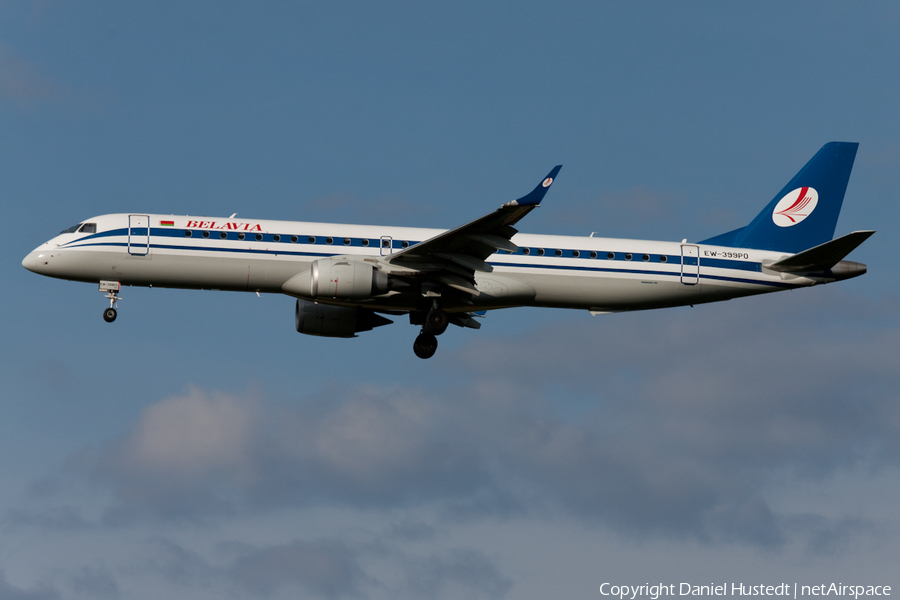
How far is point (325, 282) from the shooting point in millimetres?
38156

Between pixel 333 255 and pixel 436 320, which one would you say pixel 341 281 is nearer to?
pixel 333 255

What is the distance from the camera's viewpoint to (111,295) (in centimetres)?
4031

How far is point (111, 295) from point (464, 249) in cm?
1233

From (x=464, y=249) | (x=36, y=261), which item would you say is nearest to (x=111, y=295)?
(x=36, y=261)

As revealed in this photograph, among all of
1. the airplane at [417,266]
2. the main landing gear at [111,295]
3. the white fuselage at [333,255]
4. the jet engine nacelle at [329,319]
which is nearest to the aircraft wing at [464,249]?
the airplane at [417,266]

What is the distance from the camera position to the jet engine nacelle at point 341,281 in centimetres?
3822

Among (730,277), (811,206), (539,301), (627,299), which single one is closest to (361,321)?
(539,301)

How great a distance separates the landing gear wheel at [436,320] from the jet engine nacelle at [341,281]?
8.17 ft

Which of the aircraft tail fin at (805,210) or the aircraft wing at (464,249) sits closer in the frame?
the aircraft wing at (464,249)

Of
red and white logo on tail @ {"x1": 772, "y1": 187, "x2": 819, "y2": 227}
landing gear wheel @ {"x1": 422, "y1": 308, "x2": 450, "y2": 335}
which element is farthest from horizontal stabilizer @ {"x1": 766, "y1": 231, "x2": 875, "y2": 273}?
landing gear wheel @ {"x1": 422, "y1": 308, "x2": 450, "y2": 335}

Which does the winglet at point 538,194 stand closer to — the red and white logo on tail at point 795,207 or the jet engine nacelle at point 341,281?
the jet engine nacelle at point 341,281

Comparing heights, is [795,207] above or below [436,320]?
above

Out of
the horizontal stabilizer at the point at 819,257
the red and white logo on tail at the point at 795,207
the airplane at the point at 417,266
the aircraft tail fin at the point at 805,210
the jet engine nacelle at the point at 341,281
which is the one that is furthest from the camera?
the red and white logo on tail at the point at 795,207

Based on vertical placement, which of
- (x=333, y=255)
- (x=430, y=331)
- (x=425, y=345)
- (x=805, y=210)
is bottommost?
(x=425, y=345)
